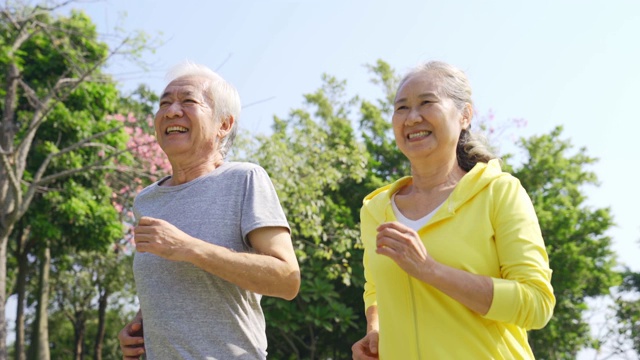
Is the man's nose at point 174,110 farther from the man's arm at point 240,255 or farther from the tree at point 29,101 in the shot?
the tree at point 29,101

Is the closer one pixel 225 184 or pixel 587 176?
pixel 225 184

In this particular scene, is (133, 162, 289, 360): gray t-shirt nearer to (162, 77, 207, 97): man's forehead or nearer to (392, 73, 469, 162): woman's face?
(162, 77, 207, 97): man's forehead

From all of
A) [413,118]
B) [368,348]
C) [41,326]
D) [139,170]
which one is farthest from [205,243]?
[41,326]

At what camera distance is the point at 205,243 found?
→ 2.31 metres

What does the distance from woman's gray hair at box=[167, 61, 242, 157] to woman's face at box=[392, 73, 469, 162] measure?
2.34ft

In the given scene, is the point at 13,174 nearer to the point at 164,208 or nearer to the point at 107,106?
the point at 107,106

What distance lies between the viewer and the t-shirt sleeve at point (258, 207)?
2488 millimetres

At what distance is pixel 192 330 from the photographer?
95.4 inches

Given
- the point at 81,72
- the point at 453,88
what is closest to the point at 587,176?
the point at 81,72

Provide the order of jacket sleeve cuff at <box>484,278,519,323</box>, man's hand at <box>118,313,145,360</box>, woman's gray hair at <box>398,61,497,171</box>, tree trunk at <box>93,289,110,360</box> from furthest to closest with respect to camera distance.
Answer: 1. tree trunk at <box>93,289,110,360</box>
2. man's hand at <box>118,313,145,360</box>
3. woman's gray hair at <box>398,61,497,171</box>
4. jacket sleeve cuff at <box>484,278,519,323</box>

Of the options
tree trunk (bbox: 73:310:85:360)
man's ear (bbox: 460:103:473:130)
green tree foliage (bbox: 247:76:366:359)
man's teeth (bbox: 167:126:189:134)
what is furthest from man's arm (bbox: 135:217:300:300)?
tree trunk (bbox: 73:310:85:360)

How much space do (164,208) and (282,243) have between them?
533 mm

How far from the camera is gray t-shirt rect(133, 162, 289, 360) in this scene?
2424mm

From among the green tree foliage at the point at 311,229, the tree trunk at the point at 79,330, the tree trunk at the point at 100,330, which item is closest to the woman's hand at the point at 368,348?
the green tree foliage at the point at 311,229
